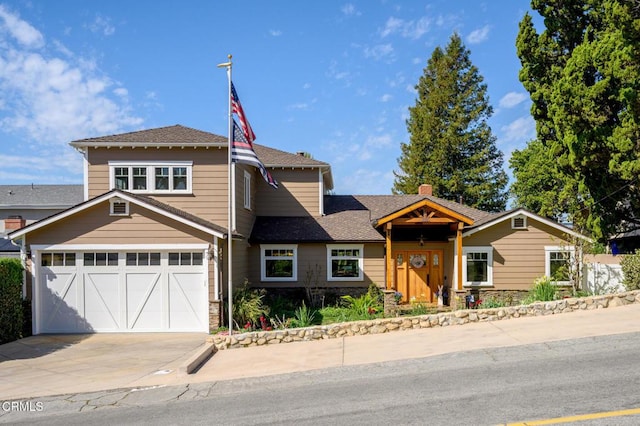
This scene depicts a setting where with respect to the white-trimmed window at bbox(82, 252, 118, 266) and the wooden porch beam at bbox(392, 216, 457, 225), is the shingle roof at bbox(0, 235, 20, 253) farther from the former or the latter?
the wooden porch beam at bbox(392, 216, 457, 225)

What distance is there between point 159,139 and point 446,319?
11025 millimetres

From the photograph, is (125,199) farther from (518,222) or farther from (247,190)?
(518,222)

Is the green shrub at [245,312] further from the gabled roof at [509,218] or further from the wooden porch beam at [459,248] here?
the gabled roof at [509,218]

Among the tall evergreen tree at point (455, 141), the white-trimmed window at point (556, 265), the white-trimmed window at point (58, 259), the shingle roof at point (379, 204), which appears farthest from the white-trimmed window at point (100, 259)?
the tall evergreen tree at point (455, 141)

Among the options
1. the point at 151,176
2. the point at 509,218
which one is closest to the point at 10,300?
the point at 151,176

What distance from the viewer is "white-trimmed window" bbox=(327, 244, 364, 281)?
56.0 feet

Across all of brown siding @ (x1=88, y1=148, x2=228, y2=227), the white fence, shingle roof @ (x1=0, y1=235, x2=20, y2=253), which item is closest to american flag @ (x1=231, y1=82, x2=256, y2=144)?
brown siding @ (x1=88, y1=148, x2=228, y2=227)

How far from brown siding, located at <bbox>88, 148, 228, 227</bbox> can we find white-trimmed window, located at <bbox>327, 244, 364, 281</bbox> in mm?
4583

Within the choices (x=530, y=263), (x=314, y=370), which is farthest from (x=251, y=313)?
(x=530, y=263)

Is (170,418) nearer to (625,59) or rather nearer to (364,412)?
(364,412)

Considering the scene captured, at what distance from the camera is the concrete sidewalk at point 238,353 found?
8.48 m

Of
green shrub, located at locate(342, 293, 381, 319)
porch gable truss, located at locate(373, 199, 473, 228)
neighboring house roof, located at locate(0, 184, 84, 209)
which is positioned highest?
neighboring house roof, located at locate(0, 184, 84, 209)

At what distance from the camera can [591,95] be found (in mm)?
13375

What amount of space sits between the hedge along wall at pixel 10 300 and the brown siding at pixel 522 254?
15526 mm
